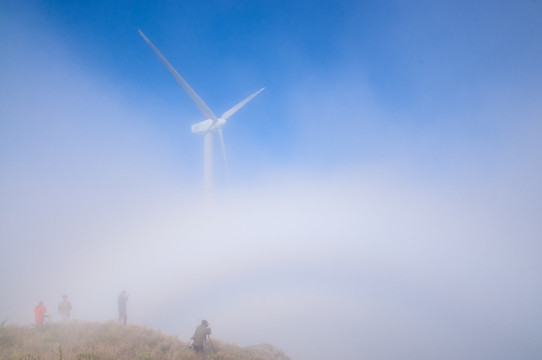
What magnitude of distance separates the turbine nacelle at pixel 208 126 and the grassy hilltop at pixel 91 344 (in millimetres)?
34467

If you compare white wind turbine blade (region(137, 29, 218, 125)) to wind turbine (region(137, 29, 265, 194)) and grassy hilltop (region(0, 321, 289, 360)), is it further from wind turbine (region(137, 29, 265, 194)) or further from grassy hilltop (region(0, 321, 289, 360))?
grassy hilltop (region(0, 321, 289, 360))

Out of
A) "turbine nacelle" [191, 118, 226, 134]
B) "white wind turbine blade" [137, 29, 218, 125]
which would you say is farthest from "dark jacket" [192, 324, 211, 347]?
"turbine nacelle" [191, 118, 226, 134]

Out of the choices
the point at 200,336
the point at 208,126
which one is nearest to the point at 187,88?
the point at 208,126

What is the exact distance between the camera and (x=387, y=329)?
240 feet

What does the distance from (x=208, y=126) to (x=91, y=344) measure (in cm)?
3739

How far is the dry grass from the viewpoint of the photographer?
7727 millimetres

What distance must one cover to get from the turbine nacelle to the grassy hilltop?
34.5 m

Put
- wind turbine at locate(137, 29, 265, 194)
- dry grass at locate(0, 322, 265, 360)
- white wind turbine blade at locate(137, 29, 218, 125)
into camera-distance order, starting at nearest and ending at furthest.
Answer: dry grass at locate(0, 322, 265, 360) → white wind turbine blade at locate(137, 29, 218, 125) → wind turbine at locate(137, 29, 265, 194)

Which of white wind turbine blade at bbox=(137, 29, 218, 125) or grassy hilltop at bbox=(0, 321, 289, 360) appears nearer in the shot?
grassy hilltop at bbox=(0, 321, 289, 360)

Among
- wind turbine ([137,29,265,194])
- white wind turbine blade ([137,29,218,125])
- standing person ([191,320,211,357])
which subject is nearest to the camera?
standing person ([191,320,211,357])

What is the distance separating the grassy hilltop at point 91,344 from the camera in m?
7.73

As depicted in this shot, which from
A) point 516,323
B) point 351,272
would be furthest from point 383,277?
point 516,323

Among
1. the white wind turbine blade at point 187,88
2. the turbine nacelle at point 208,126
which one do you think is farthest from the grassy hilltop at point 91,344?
the turbine nacelle at point 208,126

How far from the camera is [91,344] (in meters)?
9.03
